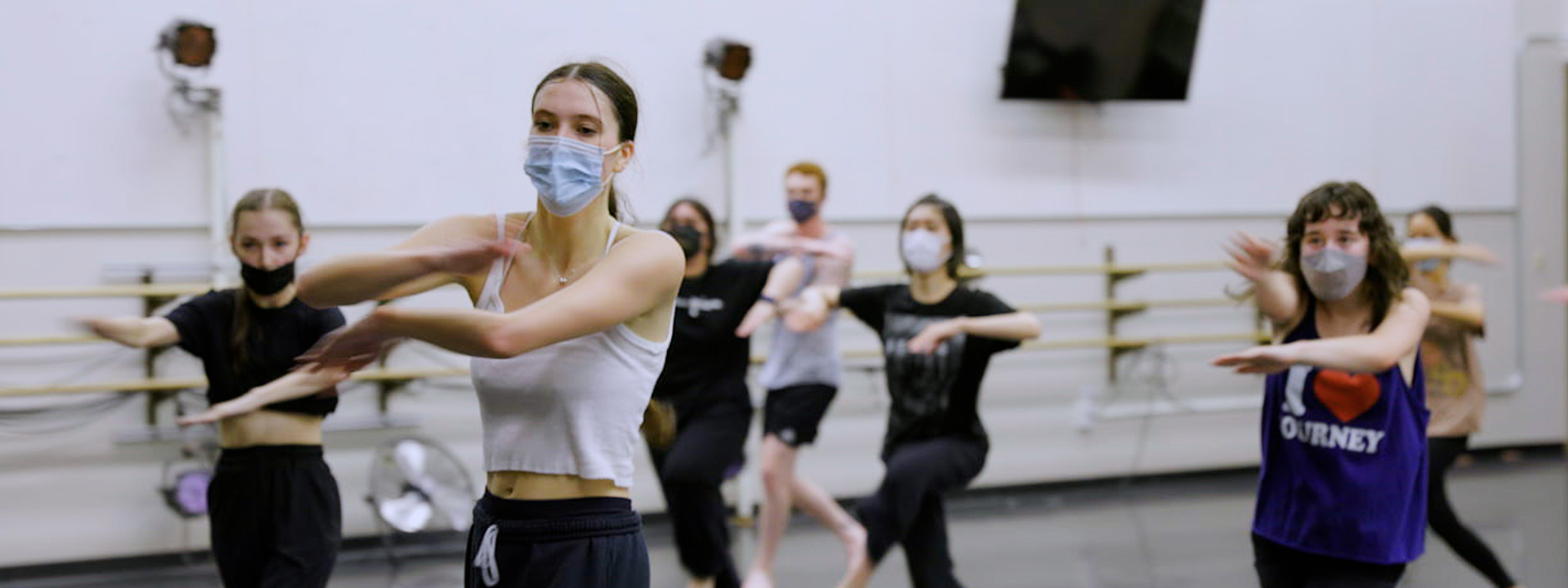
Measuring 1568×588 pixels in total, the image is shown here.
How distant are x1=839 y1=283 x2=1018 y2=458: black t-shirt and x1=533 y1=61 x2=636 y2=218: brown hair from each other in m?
2.17

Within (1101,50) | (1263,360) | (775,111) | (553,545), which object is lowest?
(553,545)

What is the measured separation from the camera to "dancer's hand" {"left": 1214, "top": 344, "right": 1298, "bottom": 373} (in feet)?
8.59

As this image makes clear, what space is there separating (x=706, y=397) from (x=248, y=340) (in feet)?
5.79

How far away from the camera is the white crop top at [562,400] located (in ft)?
6.33

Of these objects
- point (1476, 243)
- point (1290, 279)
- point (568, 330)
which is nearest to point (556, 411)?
point (568, 330)

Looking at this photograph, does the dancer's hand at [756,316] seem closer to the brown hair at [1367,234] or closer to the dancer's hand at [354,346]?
the brown hair at [1367,234]

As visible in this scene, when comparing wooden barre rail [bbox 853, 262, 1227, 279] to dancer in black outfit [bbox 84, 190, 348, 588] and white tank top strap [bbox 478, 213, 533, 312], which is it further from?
white tank top strap [bbox 478, 213, 533, 312]

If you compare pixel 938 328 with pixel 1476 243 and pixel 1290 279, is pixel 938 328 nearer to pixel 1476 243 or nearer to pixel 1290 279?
pixel 1290 279

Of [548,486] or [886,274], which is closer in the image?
[548,486]

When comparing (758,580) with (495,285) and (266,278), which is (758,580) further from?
(495,285)

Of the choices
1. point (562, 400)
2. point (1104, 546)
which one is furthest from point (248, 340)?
point (1104, 546)

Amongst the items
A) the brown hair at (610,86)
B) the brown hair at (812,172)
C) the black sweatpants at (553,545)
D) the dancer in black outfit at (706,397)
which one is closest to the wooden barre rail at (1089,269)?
the brown hair at (812,172)

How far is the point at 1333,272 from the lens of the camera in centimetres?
293

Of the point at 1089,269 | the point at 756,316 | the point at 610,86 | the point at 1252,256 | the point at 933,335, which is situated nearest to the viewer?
the point at 610,86
